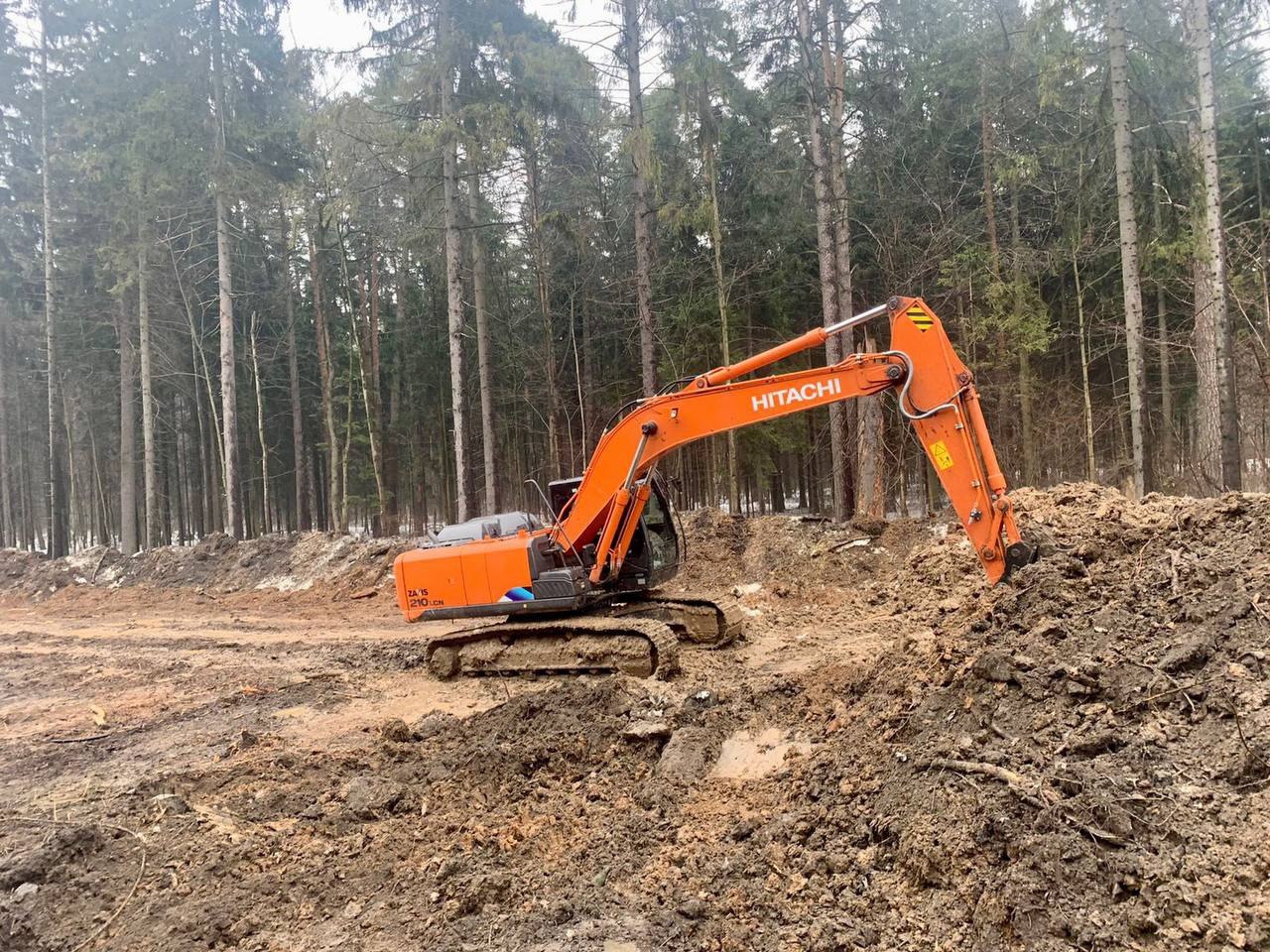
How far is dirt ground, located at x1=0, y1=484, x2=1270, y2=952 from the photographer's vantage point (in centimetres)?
291

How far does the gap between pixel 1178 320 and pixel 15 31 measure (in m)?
34.0

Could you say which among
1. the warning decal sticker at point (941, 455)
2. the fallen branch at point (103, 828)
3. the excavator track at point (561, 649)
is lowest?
the fallen branch at point (103, 828)

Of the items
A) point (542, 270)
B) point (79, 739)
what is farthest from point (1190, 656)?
point (542, 270)

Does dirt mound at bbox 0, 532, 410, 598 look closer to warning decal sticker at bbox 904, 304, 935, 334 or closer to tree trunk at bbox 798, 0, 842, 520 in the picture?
tree trunk at bbox 798, 0, 842, 520

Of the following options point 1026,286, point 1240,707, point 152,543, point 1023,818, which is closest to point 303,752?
point 1023,818

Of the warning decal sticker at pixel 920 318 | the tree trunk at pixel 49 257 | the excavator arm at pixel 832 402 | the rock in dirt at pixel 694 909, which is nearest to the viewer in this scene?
the rock in dirt at pixel 694 909

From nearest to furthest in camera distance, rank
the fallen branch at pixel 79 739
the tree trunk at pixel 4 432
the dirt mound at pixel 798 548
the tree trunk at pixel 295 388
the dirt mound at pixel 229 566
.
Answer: the fallen branch at pixel 79 739 < the dirt mound at pixel 798 548 < the dirt mound at pixel 229 566 < the tree trunk at pixel 295 388 < the tree trunk at pixel 4 432

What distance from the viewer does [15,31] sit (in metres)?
22.6

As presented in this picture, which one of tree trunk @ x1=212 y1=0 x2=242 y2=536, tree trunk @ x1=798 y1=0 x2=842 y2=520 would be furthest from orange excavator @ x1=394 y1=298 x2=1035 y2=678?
tree trunk @ x1=212 y1=0 x2=242 y2=536

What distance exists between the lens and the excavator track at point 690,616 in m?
8.45

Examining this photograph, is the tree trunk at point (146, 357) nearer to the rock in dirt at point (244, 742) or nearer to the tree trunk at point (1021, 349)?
the rock in dirt at point (244, 742)

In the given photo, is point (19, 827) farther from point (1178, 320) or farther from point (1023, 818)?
point (1178, 320)

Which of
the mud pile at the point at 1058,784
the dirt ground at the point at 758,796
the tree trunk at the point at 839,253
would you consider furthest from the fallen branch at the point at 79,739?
the tree trunk at the point at 839,253

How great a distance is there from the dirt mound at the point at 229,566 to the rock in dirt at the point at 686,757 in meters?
11.3
